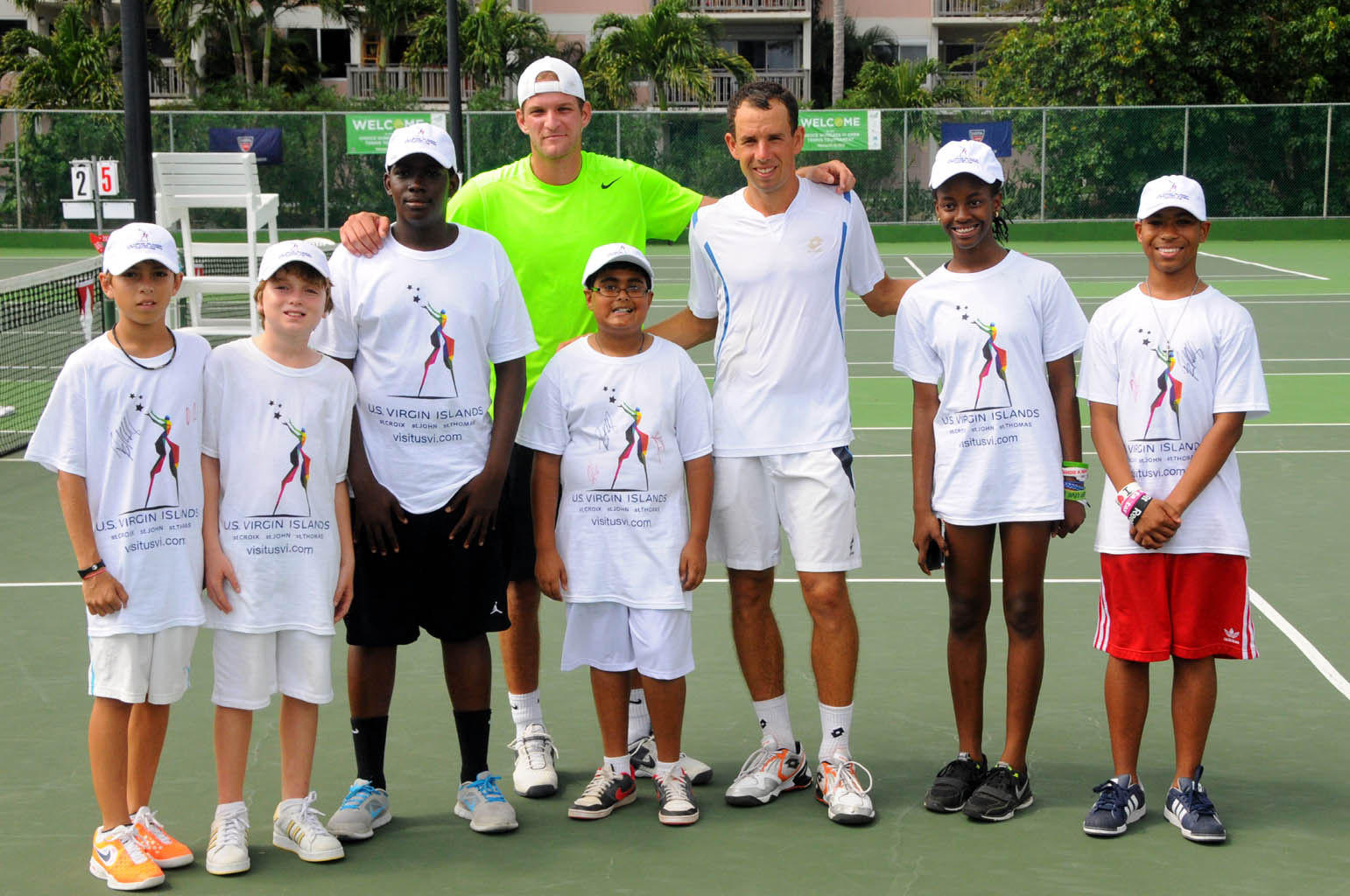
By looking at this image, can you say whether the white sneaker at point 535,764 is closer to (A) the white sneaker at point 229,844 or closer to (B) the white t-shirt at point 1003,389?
(A) the white sneaker at point 229,844

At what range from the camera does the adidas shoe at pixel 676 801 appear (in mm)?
4273

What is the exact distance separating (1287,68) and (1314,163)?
344 cm

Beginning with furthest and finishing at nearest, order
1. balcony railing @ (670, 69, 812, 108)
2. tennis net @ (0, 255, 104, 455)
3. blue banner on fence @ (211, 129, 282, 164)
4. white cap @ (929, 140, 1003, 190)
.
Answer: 1. balcony railing @ (670, 69, 812, 108)
2. blue banner on fence @ (211, 129, 282, 164)
3. tennis net @ (0, 255, 104, 455)
4. white cap @ (929, 140, 1003, 190)

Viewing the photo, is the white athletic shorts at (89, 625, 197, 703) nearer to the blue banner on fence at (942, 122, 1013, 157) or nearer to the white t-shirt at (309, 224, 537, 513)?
the white t-shirt at (309, 224, 537, 513)

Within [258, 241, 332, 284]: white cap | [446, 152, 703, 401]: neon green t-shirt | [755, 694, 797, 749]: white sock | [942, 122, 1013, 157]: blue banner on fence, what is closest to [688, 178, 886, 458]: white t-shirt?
[446, 152, 703, 401]: neon green t-shirt

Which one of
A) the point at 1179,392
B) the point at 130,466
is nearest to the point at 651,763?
the point at 130,466

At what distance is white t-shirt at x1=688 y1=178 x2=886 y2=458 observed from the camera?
4.51 meters

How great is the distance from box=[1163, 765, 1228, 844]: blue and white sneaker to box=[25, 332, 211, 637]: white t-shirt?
2.64m

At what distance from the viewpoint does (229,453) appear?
4.05 m

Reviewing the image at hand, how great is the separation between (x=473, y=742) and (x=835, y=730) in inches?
40.8

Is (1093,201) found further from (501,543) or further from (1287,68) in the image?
(501,543)

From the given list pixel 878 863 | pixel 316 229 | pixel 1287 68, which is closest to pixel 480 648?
pixel 878 863

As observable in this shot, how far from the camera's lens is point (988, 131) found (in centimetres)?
2836

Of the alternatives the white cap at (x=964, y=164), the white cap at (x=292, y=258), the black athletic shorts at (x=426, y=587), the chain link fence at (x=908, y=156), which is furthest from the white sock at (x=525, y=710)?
the chain link fence at (x=908, y=156)
